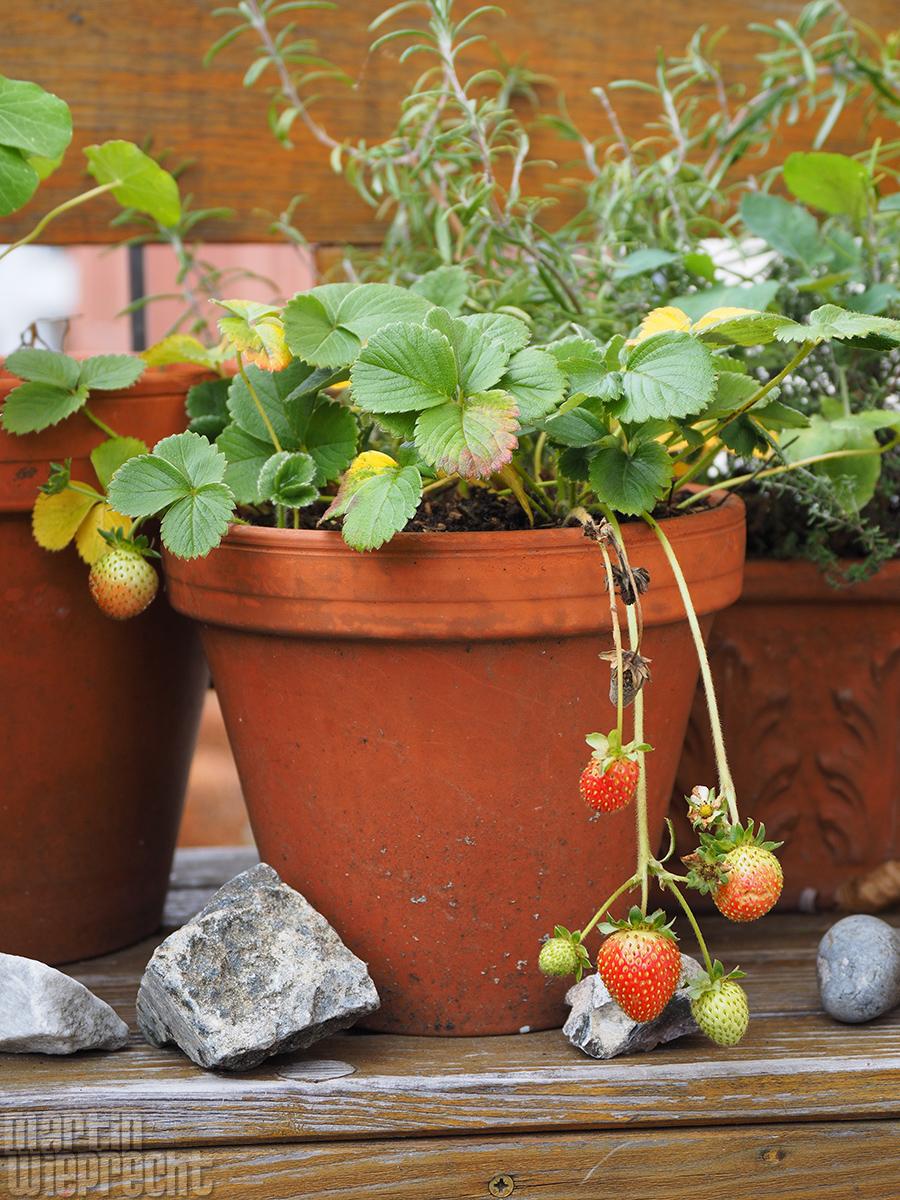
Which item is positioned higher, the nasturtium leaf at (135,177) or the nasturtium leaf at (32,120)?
the nasturtium leaf at (32,120)

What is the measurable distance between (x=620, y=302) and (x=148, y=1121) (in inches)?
28.8

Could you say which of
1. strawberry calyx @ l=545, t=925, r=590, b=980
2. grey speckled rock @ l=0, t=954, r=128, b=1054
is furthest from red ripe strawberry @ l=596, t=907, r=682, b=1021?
grey speckled rock @ l=0, t=954, r=128, b=1054

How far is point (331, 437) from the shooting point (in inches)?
32.8

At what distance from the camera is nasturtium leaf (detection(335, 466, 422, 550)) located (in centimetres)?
69

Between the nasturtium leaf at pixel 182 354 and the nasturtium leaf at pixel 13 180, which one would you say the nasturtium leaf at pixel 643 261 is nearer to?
the nasturtium leaf at pixel 182 354

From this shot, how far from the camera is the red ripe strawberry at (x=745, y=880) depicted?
622mm

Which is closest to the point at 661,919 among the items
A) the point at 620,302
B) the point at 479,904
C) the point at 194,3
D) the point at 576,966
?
the point at 576,966

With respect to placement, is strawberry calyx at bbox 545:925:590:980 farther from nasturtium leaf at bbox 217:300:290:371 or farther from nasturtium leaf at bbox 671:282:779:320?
nasturtium leaf at bbox 671:282:779:320

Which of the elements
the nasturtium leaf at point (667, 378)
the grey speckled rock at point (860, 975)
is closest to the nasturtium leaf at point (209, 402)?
the nasturtium leaf at point (667, 378)

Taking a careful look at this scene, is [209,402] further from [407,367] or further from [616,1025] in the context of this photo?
[616,1025]

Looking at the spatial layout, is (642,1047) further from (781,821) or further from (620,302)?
(620,302)

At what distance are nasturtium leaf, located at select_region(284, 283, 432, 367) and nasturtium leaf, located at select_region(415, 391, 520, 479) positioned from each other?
82mm

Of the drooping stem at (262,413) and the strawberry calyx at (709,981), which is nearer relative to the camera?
the strawberry calyx at (709,981)

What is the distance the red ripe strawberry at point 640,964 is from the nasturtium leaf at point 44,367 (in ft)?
1.74
